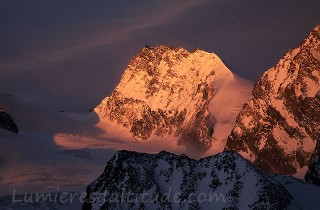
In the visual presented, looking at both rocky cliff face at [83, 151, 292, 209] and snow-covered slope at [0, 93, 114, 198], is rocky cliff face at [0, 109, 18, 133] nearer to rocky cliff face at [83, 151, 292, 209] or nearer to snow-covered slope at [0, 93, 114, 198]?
snow-covered slope at [0, 93, 114, 198]

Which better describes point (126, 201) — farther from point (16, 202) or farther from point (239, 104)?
point (239, 104)

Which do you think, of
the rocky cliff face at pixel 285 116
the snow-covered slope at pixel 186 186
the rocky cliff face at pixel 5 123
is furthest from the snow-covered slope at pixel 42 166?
the snow-covered slope at pixel 186 186

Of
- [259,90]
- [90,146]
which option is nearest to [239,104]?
[259,90]

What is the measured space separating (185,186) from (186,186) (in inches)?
3.3

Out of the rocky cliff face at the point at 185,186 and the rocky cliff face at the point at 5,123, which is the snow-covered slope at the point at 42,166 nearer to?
the rocky cliff face at the point at 5,123

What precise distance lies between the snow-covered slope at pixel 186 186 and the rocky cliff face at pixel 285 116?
250 feet

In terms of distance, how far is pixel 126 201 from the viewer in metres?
43.2

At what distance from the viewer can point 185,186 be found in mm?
44031

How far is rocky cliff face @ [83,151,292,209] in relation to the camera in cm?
4219

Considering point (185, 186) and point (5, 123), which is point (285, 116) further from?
point (185, 186)

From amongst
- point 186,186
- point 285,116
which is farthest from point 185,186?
point 285,116

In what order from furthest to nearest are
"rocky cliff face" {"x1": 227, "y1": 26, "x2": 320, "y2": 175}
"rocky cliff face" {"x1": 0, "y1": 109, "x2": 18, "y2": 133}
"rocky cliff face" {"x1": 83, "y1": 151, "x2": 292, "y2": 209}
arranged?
"rocky cliff face" {"x1": 0, "y1": 109, "x2": 18, "y2": 133}
"rocky cliff face" {"x1": 227, "y1": 26, "x2": 320, "y2": 175}
"rocky cliff face" {"x1": 83, "y1": 151, "x2": 292, "y2": 209}

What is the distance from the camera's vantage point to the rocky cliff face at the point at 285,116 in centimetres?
12381

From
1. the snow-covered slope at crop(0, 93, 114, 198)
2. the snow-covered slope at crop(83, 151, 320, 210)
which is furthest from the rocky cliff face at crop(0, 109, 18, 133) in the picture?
the snow-covered slope at crop(83, 151, 320, 210)
